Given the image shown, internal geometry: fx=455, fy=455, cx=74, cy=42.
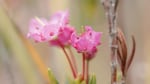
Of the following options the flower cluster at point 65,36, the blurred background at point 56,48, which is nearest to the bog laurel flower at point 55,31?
the flower cluster at point 65,36

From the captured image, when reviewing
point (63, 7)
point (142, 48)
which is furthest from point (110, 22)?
point (142, 48)

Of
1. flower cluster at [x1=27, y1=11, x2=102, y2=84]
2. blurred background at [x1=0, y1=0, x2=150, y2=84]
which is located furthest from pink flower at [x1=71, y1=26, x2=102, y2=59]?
blurred background at [x1=0, y1=0, x2=150, y2=84]

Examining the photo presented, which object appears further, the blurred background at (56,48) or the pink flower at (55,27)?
the blurred background at (56,48)

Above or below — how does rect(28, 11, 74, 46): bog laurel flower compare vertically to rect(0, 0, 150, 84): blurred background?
above

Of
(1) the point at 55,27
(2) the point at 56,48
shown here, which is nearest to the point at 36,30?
(1) the point at 55,27

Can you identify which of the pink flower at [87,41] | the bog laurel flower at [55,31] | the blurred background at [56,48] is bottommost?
the blurred background at [56,48]

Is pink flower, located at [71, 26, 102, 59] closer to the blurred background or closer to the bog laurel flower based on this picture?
the bog laurel flower

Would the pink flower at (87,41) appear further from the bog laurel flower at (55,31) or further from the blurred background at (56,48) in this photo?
the blurred background at (56,48)

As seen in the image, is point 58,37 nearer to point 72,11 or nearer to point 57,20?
point 57,20
